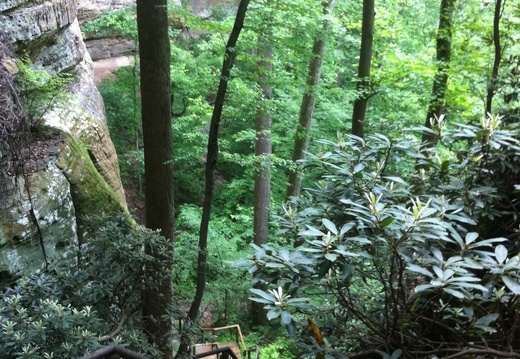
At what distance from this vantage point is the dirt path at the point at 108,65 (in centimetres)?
1328

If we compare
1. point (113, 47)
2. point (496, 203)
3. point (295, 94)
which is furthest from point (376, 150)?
point (113, 47)

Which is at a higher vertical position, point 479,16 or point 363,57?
point 479,16

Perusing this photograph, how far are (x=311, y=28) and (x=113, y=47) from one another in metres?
11.4

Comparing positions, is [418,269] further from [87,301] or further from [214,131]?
[214,131]

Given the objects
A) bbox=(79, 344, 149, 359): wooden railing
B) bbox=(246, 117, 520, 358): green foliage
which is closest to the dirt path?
bbox=(246, 117, 520, 358): green foliage

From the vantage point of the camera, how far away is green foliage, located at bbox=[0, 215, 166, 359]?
2.57m

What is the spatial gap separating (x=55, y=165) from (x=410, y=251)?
4.20 metres

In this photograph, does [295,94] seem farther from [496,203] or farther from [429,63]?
[496,203]

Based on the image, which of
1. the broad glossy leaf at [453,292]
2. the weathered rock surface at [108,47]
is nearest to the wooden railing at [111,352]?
the broad glossy leaf at [453,292]

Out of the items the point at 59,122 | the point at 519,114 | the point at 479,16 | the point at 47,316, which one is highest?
the point at 479,16

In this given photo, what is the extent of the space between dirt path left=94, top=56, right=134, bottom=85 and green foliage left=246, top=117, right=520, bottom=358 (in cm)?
1195

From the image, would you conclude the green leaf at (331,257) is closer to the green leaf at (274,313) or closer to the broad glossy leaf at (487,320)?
the green leaf at (274,313)

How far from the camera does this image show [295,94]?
9.80 metres

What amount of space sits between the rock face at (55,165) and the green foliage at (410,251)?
3006mm
